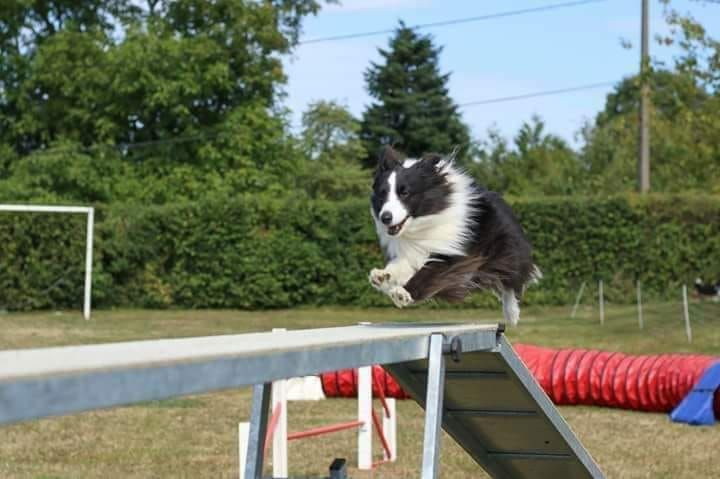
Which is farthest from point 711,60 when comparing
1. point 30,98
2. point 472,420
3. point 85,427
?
point 30,98

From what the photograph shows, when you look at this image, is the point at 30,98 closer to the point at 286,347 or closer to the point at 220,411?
the point at 220,411

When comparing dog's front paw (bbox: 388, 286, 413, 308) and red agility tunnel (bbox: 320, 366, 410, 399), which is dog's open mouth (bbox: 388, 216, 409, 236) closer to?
dog's front paw (bbox: 388, 286, 413, 308)

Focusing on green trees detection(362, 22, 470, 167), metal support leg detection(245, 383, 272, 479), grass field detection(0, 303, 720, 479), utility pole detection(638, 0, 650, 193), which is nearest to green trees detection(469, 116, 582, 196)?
green trees detection(362, 22, 470, 167)

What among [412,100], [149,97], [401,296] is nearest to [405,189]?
[401,296]

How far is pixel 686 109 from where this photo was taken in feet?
67.7

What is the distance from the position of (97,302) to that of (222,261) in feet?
9.85

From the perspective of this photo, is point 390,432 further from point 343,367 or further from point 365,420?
point 343,367

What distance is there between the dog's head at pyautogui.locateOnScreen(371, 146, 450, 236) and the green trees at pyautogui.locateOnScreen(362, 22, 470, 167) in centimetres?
3943

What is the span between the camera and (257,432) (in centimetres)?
443

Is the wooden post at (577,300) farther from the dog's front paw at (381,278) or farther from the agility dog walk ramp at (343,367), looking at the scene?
the dog's front paw at (381,278)

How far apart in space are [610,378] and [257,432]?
7289 millimetres

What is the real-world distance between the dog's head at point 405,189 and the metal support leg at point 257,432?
148 centimetres

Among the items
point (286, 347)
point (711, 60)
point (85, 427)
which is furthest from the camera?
point (711, 60)

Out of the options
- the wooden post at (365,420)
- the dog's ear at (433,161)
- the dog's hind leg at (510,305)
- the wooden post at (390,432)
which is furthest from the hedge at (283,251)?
the dog's ear at (433,161)
